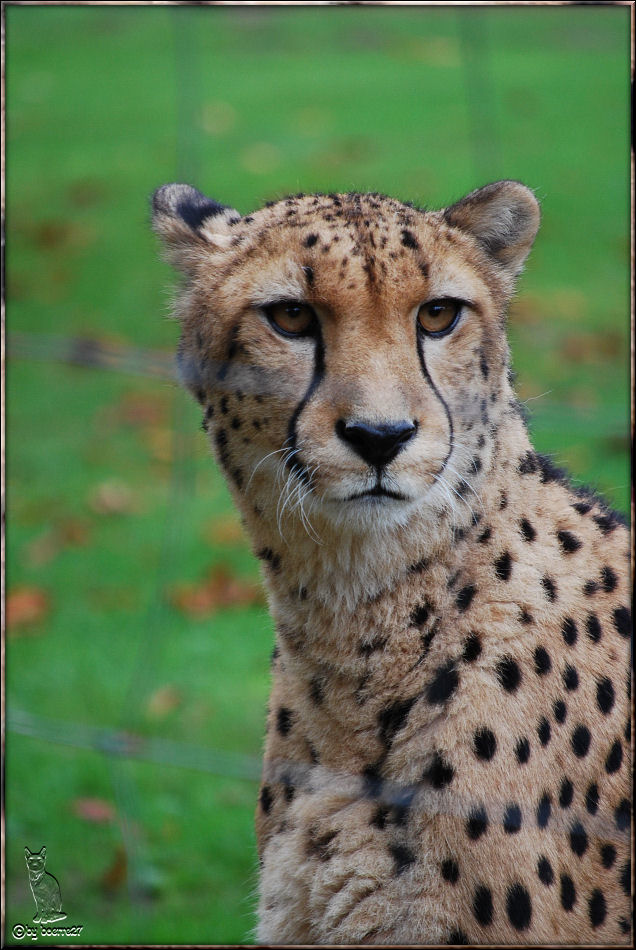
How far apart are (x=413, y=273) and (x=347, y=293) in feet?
0.47

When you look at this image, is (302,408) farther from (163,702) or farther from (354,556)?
(163,702)

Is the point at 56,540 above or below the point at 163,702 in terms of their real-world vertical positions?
above

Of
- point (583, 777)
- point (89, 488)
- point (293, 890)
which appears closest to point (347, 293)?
point (583, 777)

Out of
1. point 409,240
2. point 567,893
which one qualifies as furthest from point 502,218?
point 567,893

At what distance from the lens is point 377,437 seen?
6.55 ft

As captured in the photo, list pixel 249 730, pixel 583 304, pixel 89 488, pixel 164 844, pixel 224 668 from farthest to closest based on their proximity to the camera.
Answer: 1. pixel 583 304
2. pixel 89 488
3. pixel 224 668
4. pixel 249 730
5. pixel 164 844

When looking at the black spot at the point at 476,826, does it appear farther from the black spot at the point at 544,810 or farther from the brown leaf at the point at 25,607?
the brown leaf at the point at 25,607

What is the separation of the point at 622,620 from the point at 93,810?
2.42 metres

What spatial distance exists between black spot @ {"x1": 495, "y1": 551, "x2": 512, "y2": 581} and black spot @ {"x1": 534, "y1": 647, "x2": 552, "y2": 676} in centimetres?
16

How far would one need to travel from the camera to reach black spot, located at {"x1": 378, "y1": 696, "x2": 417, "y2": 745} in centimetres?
223

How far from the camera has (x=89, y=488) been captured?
267 inches

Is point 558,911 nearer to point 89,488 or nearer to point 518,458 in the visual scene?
point 518,458

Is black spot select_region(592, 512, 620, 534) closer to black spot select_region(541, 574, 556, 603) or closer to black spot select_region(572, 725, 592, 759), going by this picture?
black spot select_region(541, 574, 556, 603)

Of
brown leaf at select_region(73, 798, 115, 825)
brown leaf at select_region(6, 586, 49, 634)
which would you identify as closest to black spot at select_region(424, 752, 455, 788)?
brown leaf at select_region(73, 798, 115, 825)
